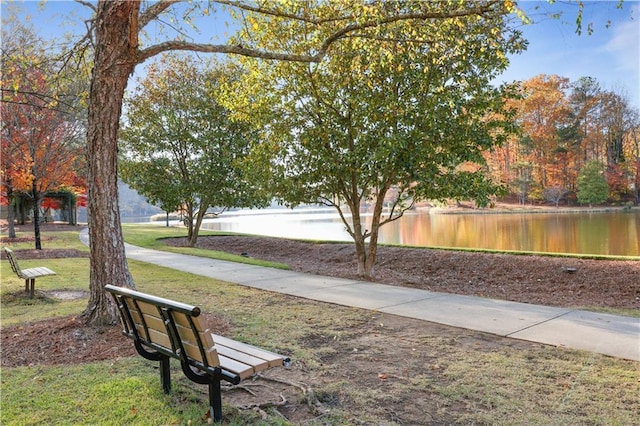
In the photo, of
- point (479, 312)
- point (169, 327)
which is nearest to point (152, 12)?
point (169, 327)

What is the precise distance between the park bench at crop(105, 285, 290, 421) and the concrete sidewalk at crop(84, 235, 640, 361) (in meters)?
3.27

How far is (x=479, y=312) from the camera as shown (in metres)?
6.40

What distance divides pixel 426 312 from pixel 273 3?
6232mm

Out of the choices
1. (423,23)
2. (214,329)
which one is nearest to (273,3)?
(423,23)

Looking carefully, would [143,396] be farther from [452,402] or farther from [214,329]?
[452,402]

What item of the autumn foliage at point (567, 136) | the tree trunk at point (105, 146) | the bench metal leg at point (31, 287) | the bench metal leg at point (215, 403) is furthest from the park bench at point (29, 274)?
the autumn foliage at point (567, 136)

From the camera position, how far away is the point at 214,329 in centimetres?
556

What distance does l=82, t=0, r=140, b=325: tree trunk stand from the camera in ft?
18.1

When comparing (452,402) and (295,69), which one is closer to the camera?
(452,402)

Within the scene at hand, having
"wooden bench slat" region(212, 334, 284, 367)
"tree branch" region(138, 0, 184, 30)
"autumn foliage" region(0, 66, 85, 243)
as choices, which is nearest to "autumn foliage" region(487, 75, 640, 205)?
"autumn foliage" region(0, 66, 85, 243)

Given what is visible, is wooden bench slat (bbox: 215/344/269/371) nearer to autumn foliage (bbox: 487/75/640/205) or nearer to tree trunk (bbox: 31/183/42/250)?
tree trunk (bbox: 31/183/42/250)

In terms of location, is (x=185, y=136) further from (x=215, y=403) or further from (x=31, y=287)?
(x=215, y=403)

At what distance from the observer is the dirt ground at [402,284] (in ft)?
14.6

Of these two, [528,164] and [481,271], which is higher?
[528,164]
